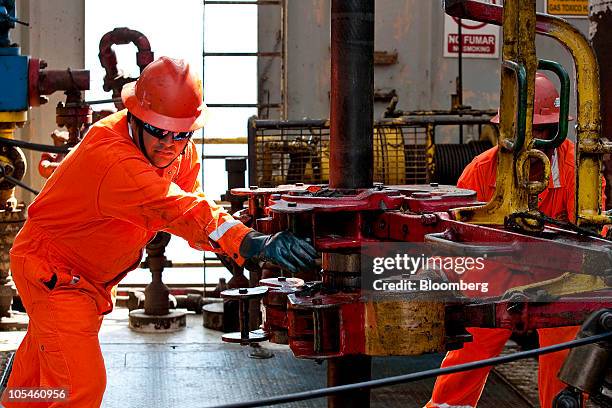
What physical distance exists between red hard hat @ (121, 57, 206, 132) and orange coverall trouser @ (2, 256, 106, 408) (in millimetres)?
662

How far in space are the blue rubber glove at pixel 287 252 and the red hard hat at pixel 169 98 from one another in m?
0.77

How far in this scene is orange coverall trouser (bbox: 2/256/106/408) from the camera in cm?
372

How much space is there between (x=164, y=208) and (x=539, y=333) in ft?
6.13

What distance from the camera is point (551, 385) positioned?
175 inches

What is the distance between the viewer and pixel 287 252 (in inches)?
124

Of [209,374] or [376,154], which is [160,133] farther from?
[376,154]

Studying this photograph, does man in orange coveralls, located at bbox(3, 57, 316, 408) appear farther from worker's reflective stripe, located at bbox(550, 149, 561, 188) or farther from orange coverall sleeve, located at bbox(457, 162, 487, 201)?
worker's reflective stripe, located at bbox(550, 149, 561, 188)

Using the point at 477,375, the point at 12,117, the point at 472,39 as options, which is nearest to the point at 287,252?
the point at 477,375

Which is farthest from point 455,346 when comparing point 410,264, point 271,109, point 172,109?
point 271,109

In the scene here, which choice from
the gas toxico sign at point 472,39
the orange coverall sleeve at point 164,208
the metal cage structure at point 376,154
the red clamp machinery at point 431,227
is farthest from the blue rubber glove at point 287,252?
the gas toxico sign at point 472,39

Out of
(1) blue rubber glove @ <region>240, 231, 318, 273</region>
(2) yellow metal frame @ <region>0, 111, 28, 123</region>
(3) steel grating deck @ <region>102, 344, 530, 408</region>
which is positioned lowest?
(3) steel grating deck @ <region>102, 344, 530, 408</region>

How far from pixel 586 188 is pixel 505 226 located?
351 mm

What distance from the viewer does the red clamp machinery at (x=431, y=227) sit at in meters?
2.91

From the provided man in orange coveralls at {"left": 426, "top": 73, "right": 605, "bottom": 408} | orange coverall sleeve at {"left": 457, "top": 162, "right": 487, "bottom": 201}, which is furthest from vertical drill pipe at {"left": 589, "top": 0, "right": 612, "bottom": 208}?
orange coverall sleeve at {"left": 457, "top": 162, "right": 487, "bottom": 201}
